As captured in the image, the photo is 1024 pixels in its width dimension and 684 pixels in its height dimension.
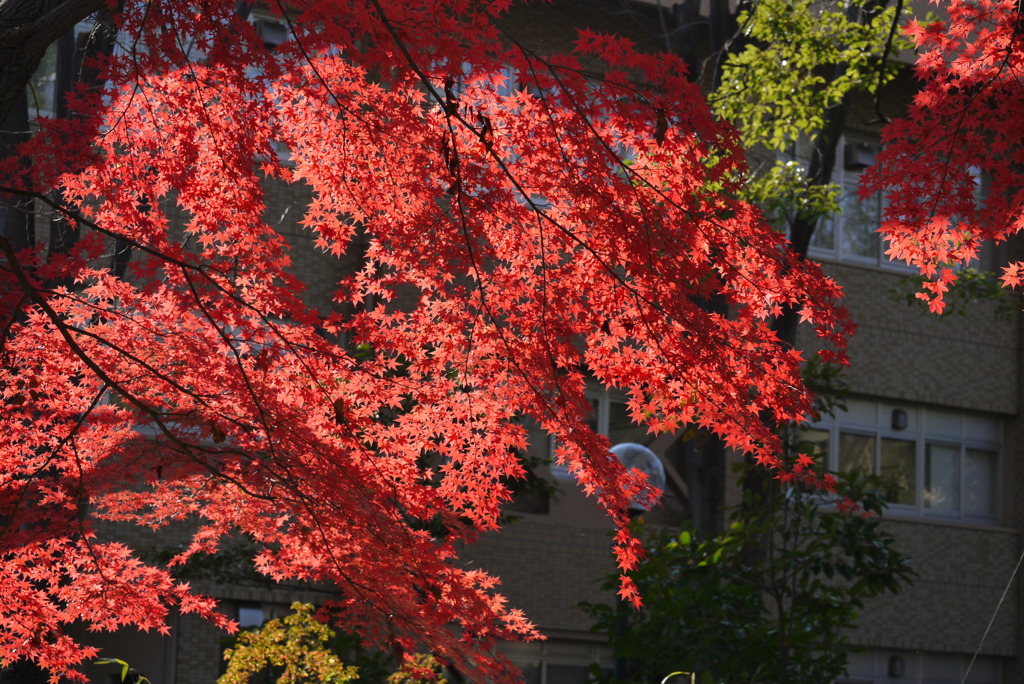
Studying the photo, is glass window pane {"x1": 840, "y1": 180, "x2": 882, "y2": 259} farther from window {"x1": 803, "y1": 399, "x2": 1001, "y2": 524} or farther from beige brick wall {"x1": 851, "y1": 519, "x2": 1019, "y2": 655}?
beige brick wall {"x1": 851, "y1": 519, "x2": 1019, "y2": 655}

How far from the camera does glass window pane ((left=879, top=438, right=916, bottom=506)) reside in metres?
18.9

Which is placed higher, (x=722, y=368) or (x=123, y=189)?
(x=123, y=189)

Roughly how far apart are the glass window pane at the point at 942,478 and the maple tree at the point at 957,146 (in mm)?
14313

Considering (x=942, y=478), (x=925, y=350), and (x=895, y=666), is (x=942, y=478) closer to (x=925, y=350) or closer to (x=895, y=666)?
(x=925, y=350)

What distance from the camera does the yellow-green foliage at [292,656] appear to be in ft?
32.4

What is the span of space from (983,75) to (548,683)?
12.2 metres

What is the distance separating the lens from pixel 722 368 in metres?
6.33

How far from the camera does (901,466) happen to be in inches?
751

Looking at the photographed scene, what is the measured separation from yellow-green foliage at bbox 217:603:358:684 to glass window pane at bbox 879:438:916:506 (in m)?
11.1

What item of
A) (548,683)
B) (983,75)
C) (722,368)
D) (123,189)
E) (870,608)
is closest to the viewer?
(983,75)

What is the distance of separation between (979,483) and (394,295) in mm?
15262

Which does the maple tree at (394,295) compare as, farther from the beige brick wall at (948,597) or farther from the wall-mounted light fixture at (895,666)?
the wall-mounted light fixture at (895,666)

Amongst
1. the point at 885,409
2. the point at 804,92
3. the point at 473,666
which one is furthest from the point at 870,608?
the point at 473,666

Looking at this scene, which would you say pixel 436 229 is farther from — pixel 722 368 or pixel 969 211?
pixel 969 211
